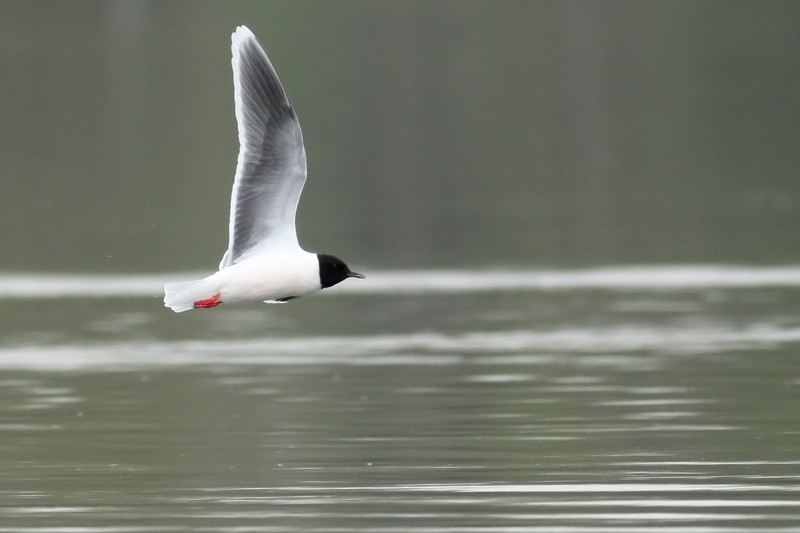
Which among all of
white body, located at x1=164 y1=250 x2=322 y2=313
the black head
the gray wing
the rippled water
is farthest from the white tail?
the rippled water

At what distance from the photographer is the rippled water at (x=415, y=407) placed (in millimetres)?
13133

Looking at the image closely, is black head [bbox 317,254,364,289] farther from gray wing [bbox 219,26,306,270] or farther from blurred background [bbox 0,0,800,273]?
blurred background [bbox 0,0,800,273]

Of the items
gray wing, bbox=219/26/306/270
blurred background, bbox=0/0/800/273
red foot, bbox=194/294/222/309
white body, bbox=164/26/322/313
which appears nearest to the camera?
red foot, bbox=194/294/222/309

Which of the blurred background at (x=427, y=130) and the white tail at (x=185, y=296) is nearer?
the white tail at (x=185, y=296)

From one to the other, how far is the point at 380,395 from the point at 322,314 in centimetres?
655

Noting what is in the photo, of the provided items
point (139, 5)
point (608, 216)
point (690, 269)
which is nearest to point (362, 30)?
point (139, 5)

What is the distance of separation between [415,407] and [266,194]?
133 inches

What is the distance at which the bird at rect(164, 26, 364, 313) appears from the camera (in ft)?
46.5

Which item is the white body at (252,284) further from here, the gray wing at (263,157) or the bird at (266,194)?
the gray wing at (263,157)

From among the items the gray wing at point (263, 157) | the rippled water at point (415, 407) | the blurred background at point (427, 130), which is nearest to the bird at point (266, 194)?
the gray wing at point (263, 157)

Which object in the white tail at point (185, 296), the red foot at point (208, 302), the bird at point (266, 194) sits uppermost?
the bird at point (266, 194)

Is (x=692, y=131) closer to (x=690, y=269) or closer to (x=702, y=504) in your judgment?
(x=690, y=269)

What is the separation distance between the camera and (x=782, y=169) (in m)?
42.8

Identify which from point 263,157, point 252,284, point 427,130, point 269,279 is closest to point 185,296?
point 252,284
